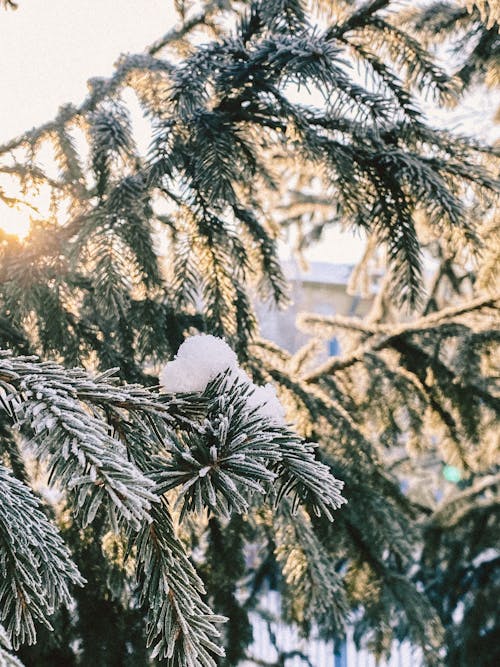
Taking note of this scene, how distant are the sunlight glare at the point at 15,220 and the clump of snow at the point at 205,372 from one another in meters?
0.80

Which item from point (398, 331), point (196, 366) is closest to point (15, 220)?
point (196, 366)

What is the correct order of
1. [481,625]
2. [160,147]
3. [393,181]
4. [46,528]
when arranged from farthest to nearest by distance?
[481,625], [393,181], [160,147], [46,528]

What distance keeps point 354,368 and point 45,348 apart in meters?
1.44

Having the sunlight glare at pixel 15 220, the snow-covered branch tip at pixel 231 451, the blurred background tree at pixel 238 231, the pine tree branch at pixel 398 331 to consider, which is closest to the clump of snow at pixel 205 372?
the snow-covered branch tip at pixel 231 451

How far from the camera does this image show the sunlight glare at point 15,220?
4.99 feet

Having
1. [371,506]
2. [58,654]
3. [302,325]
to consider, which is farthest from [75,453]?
[302,325]

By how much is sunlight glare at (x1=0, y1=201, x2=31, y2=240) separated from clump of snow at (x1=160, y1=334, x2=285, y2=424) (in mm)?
799

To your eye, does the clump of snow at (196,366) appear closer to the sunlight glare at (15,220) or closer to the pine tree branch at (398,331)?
the sunlight glare at (15,220)

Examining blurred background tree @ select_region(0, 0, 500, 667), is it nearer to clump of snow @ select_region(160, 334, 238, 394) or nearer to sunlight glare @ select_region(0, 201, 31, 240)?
sunlight glare @ select_region(0, 201, 31, 240)

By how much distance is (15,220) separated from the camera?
1542 mm

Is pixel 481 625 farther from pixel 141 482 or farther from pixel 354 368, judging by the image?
pixel 141 482

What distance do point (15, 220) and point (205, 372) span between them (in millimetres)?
906

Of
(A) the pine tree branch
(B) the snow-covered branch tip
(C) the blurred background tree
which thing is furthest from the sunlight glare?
(A) the pine tree branch

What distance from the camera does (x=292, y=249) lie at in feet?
18.7
